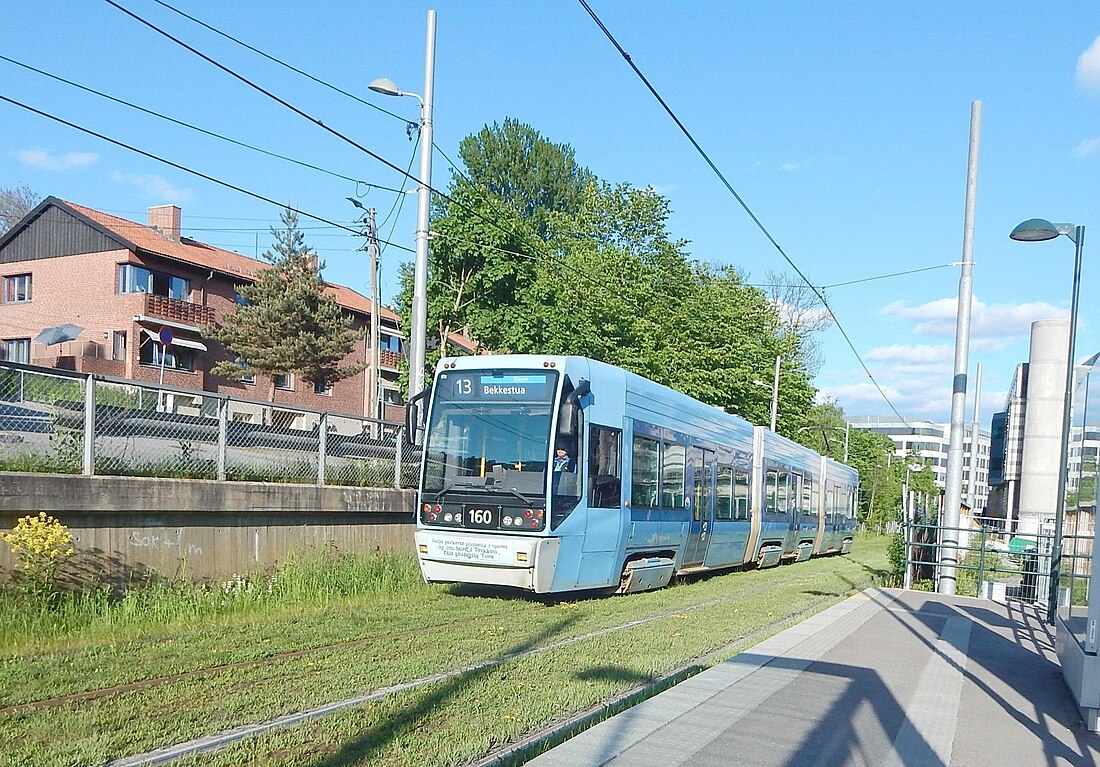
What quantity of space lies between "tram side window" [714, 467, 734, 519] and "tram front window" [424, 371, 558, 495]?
22.6 ft

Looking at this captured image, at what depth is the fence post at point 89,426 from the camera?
10.8 metres

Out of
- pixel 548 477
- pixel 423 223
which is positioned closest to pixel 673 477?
pixel 548 477

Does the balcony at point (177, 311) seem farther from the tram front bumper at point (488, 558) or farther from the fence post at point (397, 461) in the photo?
the tram front bumper at point (488, 558)

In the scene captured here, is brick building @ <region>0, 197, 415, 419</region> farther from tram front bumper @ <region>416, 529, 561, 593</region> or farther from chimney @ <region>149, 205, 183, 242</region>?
tram front bumper @ <region>416, 529, 561, 593</region>

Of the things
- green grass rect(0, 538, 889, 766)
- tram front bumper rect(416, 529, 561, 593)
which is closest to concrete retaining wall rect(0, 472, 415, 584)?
green grass rect(0, 538, 889, 766)

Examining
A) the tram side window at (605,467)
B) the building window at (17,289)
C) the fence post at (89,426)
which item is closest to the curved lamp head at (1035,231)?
the tram side window at (605,467)

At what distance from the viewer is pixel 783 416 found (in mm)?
47406

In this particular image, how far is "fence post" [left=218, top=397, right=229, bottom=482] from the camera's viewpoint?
12.7 m

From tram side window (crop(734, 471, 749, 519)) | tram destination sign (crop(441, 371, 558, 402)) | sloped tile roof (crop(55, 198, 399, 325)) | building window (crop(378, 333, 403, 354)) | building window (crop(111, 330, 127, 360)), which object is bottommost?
tram side window (crop(734, 471, 749, 519))

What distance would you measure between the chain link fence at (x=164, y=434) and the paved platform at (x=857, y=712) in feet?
22.9

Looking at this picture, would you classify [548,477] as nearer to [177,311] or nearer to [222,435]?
[222,435]

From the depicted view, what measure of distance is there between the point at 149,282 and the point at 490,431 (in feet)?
125

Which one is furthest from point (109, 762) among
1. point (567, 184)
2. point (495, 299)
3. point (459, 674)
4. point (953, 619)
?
point (567, 184)

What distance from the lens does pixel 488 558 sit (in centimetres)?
1266
